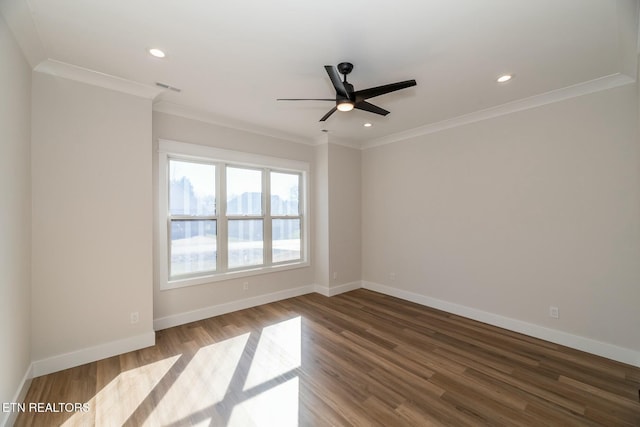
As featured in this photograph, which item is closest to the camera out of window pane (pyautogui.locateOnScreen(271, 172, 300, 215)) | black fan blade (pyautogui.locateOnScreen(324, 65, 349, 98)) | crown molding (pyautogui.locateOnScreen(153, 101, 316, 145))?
black fan blade (pyautogui.locateOnScreen(324, 65, 349, 98))

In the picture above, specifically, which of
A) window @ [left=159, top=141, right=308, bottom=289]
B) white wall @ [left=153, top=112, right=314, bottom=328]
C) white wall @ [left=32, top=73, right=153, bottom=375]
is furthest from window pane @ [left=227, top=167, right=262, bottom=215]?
white wall @ [left=32, top=73, right=153, bottom=375]

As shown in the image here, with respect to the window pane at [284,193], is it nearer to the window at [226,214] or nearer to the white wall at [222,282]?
the window at [226,214]

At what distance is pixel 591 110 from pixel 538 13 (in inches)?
69.0

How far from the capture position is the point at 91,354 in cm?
Result: 261

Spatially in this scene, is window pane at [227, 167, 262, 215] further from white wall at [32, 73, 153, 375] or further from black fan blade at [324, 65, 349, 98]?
black fan blade at [324, 65, 349, 98]

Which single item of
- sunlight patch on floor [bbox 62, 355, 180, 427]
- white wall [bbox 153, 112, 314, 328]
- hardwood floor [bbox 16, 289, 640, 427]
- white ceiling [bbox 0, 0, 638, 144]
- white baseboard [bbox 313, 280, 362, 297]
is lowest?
hardwood floor [bbox 16, 289, 640, 427]

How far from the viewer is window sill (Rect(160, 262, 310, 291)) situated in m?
3.46

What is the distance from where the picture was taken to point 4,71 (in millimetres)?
1759

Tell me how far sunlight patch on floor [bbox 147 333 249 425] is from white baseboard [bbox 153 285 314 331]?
2.74 ft

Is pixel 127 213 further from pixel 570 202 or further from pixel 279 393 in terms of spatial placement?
pixel 570 202

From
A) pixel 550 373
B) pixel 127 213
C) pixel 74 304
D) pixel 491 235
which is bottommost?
pixel 550 373

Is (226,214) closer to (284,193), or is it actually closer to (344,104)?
(284,193)

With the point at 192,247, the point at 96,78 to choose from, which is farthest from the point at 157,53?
the point at 192,247

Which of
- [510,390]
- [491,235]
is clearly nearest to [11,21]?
[510,390]
